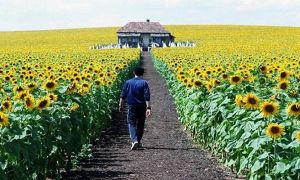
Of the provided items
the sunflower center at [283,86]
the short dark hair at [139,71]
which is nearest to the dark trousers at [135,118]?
the short dark hair at [139,71]

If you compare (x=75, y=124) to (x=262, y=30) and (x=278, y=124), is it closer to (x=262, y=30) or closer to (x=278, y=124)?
(x=278, y=124)

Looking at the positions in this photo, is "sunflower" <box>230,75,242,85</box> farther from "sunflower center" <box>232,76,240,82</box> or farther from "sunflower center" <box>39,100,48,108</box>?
"sunflower center" <box>39,100,48,108</box>

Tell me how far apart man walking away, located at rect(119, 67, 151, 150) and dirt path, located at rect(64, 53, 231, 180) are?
38 centimetres

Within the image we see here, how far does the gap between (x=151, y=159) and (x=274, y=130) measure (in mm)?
4447

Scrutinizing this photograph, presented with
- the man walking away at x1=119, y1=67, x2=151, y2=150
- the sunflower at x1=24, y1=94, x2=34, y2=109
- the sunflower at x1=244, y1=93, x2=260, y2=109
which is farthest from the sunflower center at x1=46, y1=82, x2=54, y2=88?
the sunflower at x1=244, y1=93, x2=260, y2=109

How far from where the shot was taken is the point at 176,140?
1261 centimetres

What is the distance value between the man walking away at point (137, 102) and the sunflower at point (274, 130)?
16.5 feet

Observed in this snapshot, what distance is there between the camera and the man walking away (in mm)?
11305

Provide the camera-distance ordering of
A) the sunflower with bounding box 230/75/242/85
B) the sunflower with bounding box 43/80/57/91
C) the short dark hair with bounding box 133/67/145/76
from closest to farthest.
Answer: the sunflower with bounding box 43/80/57/91 < the sunflower with bounding box 230/75/242/85 < the short dark hair with bounding box 133/67/145/76

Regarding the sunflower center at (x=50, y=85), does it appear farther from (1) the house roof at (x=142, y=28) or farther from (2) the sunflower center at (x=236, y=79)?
(1) the house roof at (x=142, y=28)

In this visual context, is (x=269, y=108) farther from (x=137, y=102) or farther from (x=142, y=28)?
(x=142, y=28)

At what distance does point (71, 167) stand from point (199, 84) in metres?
3.44

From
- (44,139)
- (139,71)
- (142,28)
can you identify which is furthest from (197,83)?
(142,28)

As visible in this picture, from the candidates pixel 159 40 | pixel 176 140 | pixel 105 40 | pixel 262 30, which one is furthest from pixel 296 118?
pixel 262 30
